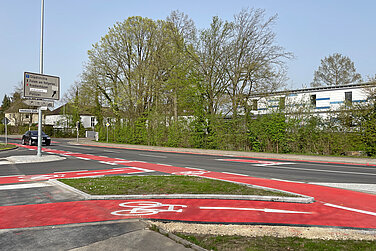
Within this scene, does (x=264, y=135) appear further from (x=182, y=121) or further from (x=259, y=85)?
(x=182, y=121)

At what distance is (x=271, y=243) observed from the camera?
4199 mm

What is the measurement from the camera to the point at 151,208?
6.33 metres

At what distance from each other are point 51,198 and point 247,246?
215 inches

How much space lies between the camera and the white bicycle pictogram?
599cm

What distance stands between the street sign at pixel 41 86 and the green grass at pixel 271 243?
14525mm

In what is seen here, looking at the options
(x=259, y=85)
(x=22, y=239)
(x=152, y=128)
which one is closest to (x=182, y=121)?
(x=152, y=128)

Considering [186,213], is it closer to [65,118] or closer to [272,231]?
[272,231]

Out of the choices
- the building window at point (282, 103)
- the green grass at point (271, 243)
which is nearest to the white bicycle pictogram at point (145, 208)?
the green grass at point (271, 243)

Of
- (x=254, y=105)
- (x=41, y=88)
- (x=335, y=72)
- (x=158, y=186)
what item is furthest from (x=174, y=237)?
(x=335, y=72)

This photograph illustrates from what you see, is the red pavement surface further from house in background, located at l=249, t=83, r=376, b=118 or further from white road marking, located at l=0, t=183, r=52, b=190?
house in background, located at l=249, t=83, r=376, b=118

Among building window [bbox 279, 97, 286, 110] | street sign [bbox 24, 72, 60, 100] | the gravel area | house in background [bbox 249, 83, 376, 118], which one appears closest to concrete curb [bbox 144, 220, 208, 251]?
the gravel area

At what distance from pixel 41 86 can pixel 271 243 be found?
15.8 metres

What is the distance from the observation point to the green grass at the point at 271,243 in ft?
13.2

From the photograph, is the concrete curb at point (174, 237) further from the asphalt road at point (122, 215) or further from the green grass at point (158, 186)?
the green grass at point (158, 186)
